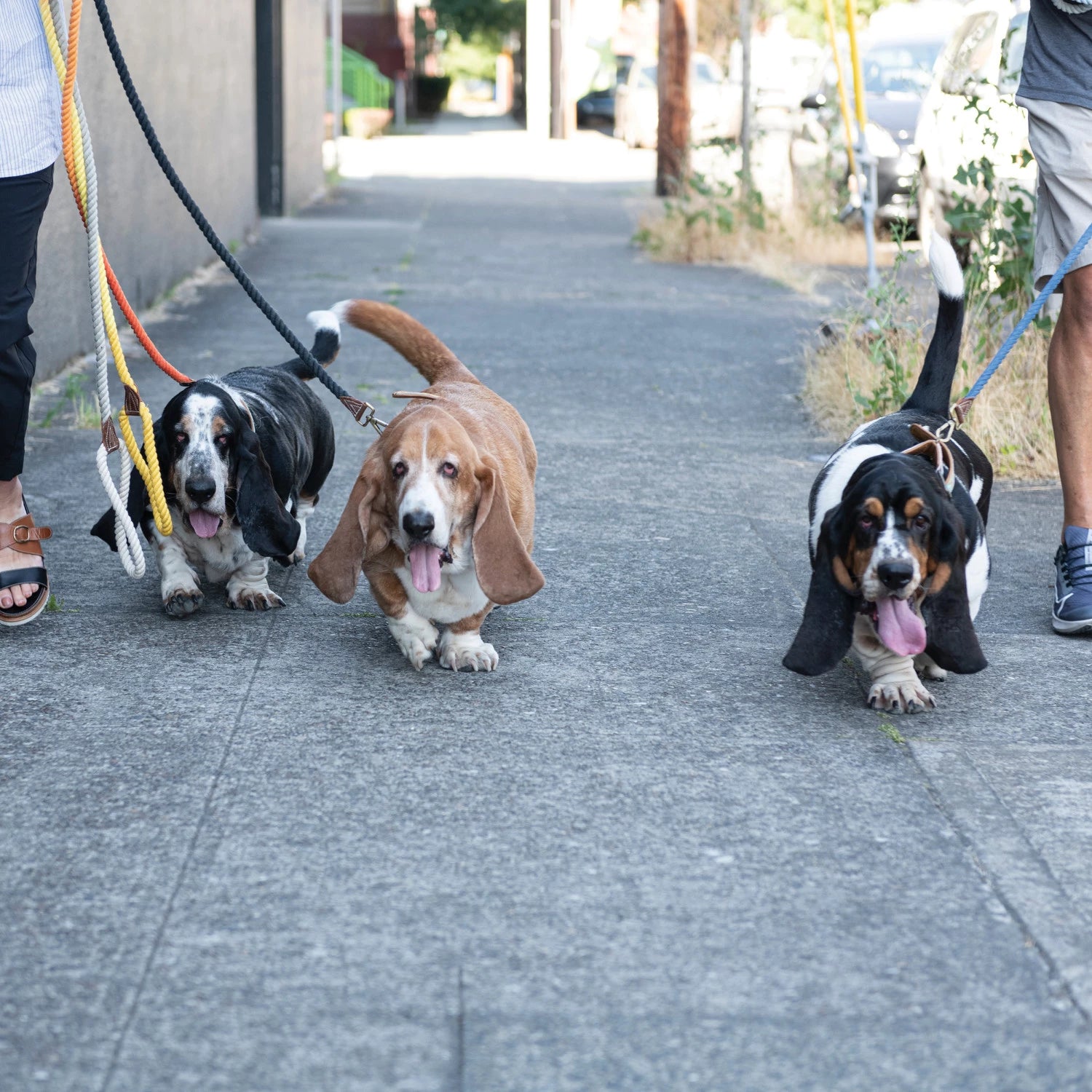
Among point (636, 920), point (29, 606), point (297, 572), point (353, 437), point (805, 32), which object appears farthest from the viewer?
point (805, 32)

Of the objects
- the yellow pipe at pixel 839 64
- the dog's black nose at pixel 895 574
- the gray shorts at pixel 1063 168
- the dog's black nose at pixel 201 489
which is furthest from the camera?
the yellow pipe at pixel 839 64

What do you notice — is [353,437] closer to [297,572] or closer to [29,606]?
[297,572]

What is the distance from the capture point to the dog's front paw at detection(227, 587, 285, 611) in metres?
4.47

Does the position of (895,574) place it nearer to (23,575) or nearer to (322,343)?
(23,575)

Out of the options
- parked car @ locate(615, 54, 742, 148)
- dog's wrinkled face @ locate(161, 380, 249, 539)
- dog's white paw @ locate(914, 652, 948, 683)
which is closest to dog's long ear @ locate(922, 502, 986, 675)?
dog's white paw @ locate(914, 652, 948, 683)

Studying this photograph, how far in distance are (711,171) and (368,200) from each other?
21.2 feet

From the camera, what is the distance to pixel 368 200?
19.3 metres

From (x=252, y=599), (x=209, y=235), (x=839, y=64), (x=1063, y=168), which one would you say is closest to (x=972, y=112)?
(x=839, y=64)

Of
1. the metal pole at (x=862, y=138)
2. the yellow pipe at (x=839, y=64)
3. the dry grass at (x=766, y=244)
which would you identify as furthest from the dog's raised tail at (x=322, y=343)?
the dry grass at (x=766, y=244)

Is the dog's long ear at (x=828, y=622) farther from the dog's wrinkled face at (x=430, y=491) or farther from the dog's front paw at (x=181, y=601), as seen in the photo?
the dog's front paw at (x=181, y=601)

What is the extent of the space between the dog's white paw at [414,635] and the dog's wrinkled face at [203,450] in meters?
0.62

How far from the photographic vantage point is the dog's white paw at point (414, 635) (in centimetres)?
398

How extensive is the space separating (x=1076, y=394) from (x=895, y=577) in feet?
4.84

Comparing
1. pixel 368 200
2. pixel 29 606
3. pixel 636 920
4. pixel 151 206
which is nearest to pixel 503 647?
pixel 29 606
